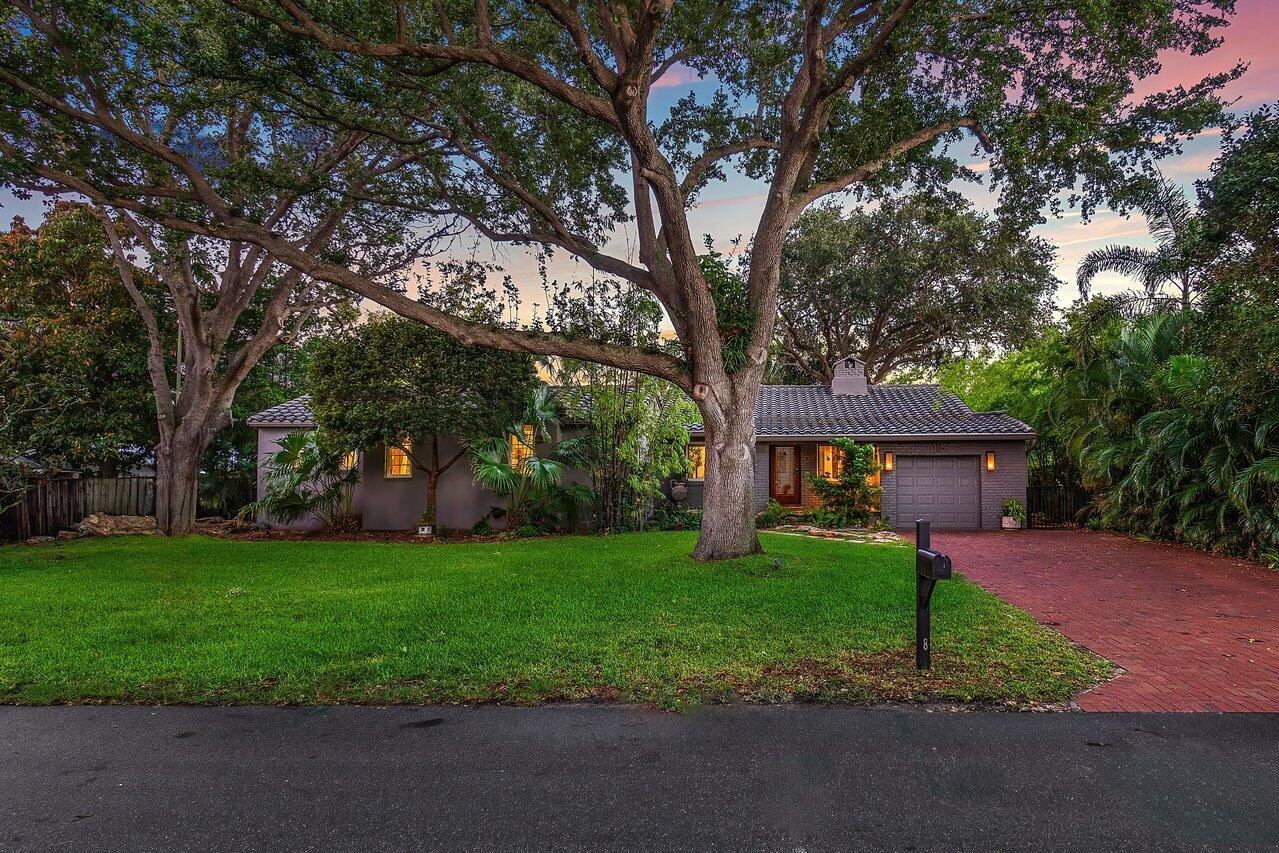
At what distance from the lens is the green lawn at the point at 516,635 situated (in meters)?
4.63

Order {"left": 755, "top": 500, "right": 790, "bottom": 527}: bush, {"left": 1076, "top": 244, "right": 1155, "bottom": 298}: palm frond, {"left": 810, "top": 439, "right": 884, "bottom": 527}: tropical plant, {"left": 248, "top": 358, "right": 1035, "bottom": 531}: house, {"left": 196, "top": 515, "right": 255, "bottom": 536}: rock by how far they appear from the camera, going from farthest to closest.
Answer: {"left": 755, "top": 500, "right": 790, "bottom": 527}: bush → {"left": 810, "top": 439, "right": 884, "bottom": 527}: tropical plant → {"left": 248, "top": 358, "right": 1035, "bottom": 531}: house → {"left": 196, "top": 515, "right": 255, "bottom": 536}: rock → {"left": 1076, "top": 244, "right": 1155, "bottom": 298}: palm frond

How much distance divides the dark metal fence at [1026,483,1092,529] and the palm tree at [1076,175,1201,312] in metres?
5.55

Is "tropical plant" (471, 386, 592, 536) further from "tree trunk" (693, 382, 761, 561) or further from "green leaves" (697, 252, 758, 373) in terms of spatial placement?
"green leaves" (697, 252, 758, 373)

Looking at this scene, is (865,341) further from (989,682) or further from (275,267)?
(989,682)

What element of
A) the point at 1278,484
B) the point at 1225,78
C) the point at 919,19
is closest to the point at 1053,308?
the point at 1278,484

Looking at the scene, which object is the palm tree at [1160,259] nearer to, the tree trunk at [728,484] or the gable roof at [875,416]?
the gable roof at [875,416]

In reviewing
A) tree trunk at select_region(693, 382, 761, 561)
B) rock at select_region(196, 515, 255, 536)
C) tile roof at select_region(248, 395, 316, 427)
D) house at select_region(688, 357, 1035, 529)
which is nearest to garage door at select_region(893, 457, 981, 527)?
house at select_region(688, 357, 1035, 529)

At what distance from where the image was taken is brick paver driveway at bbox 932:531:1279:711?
4.68 m

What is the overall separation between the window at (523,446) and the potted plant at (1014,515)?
12185mm

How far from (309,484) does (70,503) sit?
5315mm

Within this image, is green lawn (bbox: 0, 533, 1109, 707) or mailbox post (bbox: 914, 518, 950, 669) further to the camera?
mailbox post (bbox: 914, 518, 950, 669)

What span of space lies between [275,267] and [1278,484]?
68.8 feet

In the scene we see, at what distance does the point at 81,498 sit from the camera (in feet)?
50.7

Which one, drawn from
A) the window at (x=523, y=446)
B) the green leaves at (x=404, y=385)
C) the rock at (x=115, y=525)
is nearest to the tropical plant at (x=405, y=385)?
the green leaves at (x=404, y=385)
